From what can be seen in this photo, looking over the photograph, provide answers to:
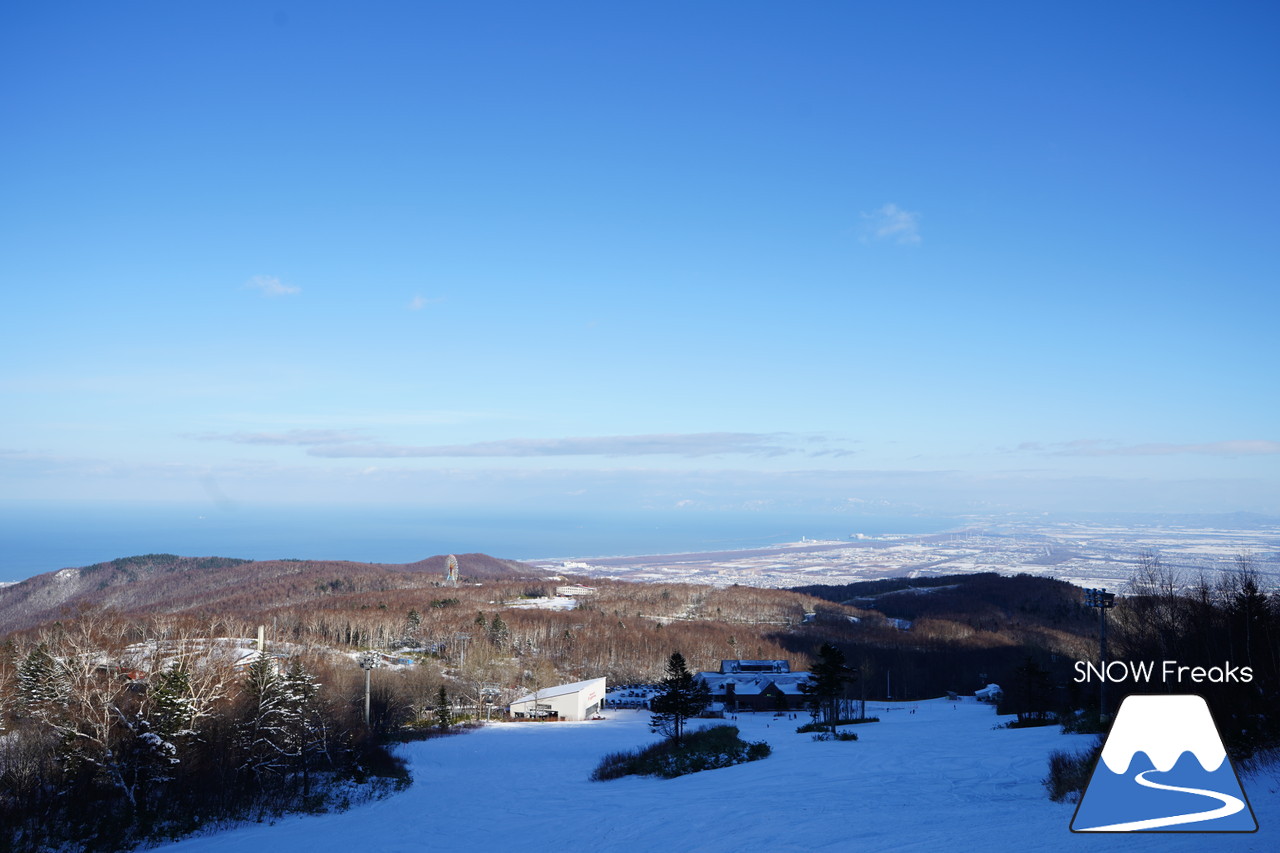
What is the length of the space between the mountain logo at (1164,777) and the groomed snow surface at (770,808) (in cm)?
22

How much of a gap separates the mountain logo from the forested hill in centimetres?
9888

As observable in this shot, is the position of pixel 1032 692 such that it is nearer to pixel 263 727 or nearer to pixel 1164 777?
pixel 1164 777

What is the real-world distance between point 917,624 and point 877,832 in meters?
89.6

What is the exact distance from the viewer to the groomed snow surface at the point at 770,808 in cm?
989

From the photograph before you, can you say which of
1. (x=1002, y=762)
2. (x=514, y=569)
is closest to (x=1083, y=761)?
(x=1002, y=762)

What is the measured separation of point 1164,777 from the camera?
794 cm

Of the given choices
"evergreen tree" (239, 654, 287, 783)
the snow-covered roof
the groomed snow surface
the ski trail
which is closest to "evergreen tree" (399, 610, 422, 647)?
the snow-covered roof

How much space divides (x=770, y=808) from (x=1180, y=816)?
310 inches

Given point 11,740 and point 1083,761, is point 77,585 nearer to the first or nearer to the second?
point 11,740

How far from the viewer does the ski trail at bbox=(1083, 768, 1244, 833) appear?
7594 mm

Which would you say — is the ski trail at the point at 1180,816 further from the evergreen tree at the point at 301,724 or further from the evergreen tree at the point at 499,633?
the evergreen tree at the point at 499,633

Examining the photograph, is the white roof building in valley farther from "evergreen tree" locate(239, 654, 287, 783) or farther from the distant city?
the distant city

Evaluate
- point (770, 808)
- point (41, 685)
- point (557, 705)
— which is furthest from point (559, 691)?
point (770, 808)

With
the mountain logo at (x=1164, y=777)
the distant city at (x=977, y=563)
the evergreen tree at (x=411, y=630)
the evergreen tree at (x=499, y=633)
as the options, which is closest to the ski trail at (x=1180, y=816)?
the mountain logo at (x=1164, y=777)
